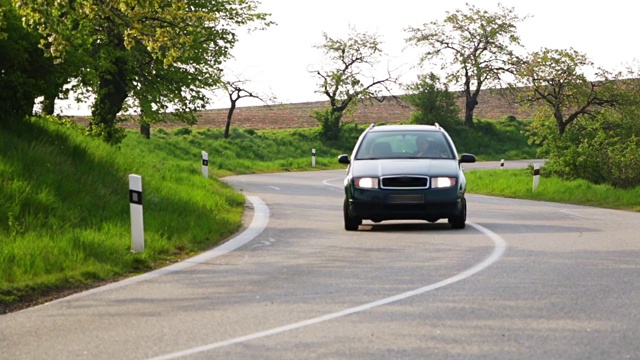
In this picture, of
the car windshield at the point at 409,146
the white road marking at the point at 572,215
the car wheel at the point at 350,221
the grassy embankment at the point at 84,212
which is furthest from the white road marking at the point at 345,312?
the white road marking at the point at 572,215

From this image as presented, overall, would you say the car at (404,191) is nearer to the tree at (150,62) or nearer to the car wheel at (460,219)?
the car wheel at (460,219)

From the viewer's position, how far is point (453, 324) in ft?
25.2

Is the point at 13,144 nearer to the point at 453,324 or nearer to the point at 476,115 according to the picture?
the point at 453,324

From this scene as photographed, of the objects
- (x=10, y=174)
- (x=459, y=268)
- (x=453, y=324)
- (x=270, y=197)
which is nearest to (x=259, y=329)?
(x=453, y=324)

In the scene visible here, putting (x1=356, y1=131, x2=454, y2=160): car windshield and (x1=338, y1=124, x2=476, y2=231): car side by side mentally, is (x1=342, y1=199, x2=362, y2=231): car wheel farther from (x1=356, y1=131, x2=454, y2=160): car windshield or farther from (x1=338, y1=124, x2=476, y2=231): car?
(x1=356, y1=131, x2=454, y2=160): car windshield

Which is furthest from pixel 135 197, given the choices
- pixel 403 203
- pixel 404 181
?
Result: pixel 404 181

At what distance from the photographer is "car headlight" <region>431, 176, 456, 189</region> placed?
1590 cm

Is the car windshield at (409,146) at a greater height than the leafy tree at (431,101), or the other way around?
the leafy tree at (431,101)

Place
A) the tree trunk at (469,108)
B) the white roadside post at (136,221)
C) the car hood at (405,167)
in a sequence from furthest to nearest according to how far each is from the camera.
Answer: the tree trunk at (469,108) < the car hood at (405,167) < the white roadside post at (136,221)

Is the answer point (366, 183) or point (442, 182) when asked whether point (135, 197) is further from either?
point (442, 182)

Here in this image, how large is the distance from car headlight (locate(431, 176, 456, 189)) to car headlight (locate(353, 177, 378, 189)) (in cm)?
83

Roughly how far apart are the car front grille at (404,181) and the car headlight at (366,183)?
0.36 feet

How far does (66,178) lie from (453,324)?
30.8ft

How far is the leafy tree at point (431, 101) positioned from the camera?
65.9 meters
